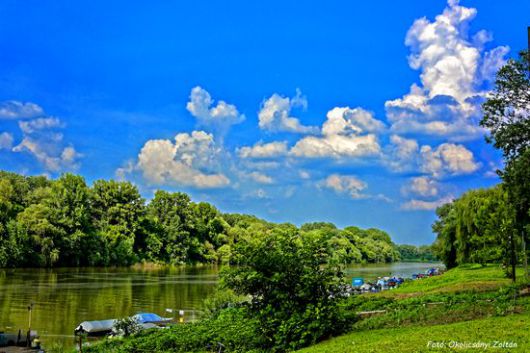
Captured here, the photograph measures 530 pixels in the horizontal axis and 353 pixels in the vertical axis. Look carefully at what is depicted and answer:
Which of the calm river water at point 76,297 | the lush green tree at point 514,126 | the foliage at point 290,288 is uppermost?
the lush green tree at point 514,126

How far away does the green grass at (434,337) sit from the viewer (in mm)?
13547

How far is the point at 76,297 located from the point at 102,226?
60.3 metres

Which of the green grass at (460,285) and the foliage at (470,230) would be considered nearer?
the green grass at (460,285)

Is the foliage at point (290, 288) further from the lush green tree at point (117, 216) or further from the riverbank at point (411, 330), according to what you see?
the lush green tree at point (117, 216)

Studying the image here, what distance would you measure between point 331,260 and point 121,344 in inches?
499

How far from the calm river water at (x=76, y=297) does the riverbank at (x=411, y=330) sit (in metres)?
15.1

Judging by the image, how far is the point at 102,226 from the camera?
117 m

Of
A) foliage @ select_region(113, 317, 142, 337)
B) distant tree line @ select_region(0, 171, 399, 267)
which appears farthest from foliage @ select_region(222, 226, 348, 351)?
distant tree line @ select_region(0, 171, 399, 267)

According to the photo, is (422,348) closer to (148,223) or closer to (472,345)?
(472,345)

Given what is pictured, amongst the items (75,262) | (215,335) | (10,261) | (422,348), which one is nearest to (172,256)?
(75,262)

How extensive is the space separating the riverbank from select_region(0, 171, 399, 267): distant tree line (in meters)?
40.1

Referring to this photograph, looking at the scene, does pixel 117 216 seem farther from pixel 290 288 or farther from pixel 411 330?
pixel 411 330

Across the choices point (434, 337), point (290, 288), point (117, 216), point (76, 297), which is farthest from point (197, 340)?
point (117, 216)

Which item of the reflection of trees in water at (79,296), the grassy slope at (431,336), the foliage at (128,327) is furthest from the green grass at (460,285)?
the reflection of trees in water at (79,296)
